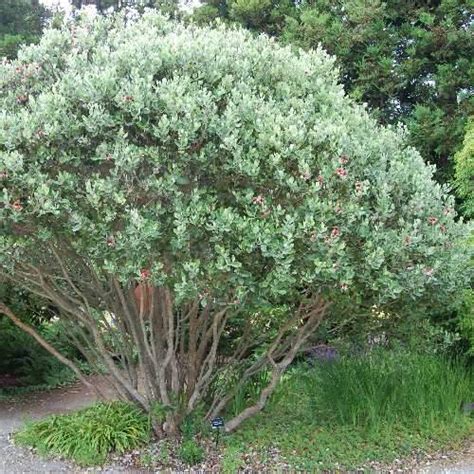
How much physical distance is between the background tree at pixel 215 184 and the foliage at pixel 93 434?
3.99ft

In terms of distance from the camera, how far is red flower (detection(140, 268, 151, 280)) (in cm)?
367

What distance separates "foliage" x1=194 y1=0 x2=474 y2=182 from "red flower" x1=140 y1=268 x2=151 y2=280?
5.75 meters

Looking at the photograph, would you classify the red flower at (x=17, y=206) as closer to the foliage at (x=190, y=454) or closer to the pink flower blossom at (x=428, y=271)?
the foliage at (x=190, y=454)

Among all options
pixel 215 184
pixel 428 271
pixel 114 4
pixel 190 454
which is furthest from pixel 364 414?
pixel 114 4

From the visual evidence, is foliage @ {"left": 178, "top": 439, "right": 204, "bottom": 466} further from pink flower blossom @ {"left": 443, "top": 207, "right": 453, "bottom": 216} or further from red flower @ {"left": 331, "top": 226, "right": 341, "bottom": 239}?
pink flower blossom @ {"left": 443, "top": 207, "right": 453, "bottom": 216}

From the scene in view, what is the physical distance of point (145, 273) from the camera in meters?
3.71

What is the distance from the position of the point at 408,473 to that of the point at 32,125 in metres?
3.54

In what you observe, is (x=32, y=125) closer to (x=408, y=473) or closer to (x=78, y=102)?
(x=78, y=102)

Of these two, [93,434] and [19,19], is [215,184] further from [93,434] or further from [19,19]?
[19,19]

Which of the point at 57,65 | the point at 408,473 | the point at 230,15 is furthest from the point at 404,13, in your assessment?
the point at 408,473

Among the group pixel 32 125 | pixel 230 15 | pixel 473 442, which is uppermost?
pixel 230 15

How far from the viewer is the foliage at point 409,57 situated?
8.84 metres

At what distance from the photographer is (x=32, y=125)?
3695 mm

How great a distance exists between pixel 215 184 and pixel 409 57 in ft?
21.1
